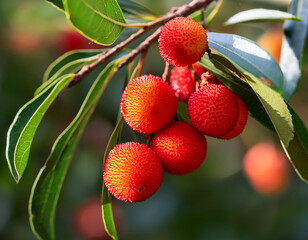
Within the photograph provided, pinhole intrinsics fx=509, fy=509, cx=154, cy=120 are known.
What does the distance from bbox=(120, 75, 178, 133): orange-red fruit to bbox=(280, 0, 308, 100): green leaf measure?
1.04ft

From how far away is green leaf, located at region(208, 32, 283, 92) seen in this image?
0.94 meters

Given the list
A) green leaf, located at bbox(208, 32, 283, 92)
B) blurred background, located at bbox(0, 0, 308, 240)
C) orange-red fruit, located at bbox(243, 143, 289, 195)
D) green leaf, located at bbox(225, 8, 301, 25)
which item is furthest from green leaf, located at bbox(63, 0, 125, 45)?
orange-red fruit, located at bbox(243, 143, 289, 195)

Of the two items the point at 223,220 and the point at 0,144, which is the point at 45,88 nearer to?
the point at 0,144

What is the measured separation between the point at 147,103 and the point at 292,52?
442 millimetres

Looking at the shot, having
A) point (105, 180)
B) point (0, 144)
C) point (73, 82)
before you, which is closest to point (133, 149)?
point (105, 180)

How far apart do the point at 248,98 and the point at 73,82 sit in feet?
1.28

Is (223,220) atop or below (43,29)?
below

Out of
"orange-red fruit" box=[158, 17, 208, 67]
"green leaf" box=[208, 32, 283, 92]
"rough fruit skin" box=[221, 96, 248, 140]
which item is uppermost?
"orange-red fruit" box=[158, 17, 208, 67]

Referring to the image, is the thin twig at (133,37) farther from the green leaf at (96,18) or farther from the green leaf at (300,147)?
the green leaf at (300,147)

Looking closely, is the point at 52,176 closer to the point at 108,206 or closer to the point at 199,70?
the point at 108,206

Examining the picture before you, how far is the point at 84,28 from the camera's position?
0.86 metres

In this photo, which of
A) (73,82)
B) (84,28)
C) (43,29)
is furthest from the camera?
(43,29)

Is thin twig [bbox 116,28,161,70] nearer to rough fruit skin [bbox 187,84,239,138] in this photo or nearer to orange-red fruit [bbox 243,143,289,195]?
rough fruit skin [bbox 187,84,239,138]

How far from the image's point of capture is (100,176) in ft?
9.27
